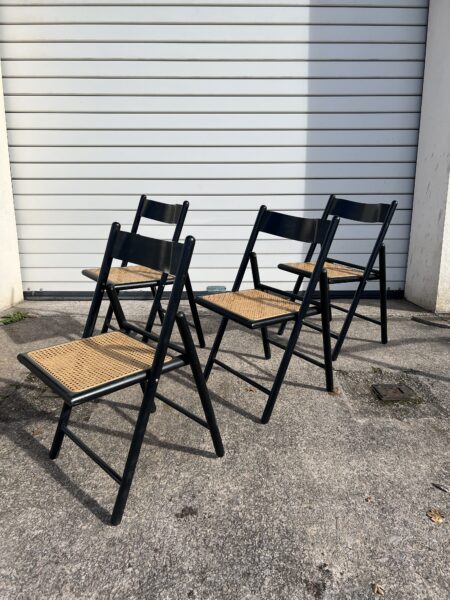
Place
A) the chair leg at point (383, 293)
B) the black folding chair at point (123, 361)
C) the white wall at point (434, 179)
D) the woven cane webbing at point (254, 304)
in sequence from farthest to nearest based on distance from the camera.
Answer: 1. the white wall at point (434, 179)
2. the chair leg at point (383, 293)
3. the woven cane webbing at point (254, 304)
4. the black folding chair at point (123, 361)

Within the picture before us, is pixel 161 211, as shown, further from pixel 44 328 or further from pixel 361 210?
pixel 361 210

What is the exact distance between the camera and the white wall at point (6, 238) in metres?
4.24

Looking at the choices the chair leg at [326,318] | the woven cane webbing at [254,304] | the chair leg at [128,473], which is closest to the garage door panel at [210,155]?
the woven cane webbing at [254,304]

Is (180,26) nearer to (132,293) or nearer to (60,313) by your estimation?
(132,293)

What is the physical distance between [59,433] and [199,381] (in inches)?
27.9

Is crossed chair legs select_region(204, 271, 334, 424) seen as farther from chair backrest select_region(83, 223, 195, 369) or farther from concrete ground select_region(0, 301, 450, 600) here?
chair backrest select_region(83, 223, 195, 369)

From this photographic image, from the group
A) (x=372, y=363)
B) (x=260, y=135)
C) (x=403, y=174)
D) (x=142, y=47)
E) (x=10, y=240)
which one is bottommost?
(x=372, y=363)

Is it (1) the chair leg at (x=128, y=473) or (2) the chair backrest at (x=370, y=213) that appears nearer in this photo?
(1) the chair leg at (x=128, y=473)

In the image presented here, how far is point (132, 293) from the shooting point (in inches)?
188

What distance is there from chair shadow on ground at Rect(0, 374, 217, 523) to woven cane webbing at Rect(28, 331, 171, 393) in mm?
555

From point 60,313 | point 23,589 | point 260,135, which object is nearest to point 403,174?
point 260,135

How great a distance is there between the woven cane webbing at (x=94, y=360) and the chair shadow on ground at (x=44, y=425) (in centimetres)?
56

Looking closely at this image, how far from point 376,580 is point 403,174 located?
407cm

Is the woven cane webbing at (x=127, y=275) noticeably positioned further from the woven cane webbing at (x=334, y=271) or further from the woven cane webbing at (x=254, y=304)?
the woven cane webbing at (x=334, y=271)
